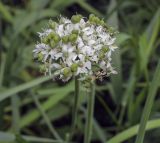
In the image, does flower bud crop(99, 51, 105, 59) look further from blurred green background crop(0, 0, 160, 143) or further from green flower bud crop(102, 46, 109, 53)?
blurred green background crop(0, 0, 160, 143)

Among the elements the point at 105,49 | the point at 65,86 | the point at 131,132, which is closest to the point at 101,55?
the point at 105,49

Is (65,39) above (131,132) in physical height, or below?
above

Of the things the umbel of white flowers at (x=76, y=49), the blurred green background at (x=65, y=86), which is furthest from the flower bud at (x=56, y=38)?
the blurred green background at (x=65, y=86)

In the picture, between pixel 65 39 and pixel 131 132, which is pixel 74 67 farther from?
pixel 131 132

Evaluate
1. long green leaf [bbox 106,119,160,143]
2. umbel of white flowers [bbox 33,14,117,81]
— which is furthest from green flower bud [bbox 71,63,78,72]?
long green leaf [bbox 106,119,160,143]

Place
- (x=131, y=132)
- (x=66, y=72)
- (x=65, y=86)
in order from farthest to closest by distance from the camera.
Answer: (x=65, y=86) < (x=131, y=132) < (x=66, y=72)

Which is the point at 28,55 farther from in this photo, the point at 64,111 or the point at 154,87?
the point at 154,87
